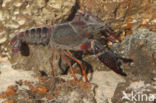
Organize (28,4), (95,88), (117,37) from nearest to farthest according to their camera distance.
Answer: (95,88)
(28,4)
(117,37)

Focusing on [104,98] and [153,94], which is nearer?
[153,94]

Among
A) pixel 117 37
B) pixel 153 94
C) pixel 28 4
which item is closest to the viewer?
pixel 153 94

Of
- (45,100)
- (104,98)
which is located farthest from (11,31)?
(104,98)

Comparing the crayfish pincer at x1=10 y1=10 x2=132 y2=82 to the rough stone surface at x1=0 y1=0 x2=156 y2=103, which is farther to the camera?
the crayfish pincer at x1=10 y1=10 x2=132 y2=82

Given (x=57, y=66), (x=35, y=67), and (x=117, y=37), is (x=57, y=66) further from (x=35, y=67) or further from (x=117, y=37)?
(x=117, y=37)

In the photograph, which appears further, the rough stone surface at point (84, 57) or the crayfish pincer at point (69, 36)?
the crayfish pincer at point (69, 36)

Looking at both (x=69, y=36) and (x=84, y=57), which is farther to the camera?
(x=84, y=57)

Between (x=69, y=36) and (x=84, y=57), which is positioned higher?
(x=69, y=36)

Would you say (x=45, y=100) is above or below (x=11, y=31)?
below
